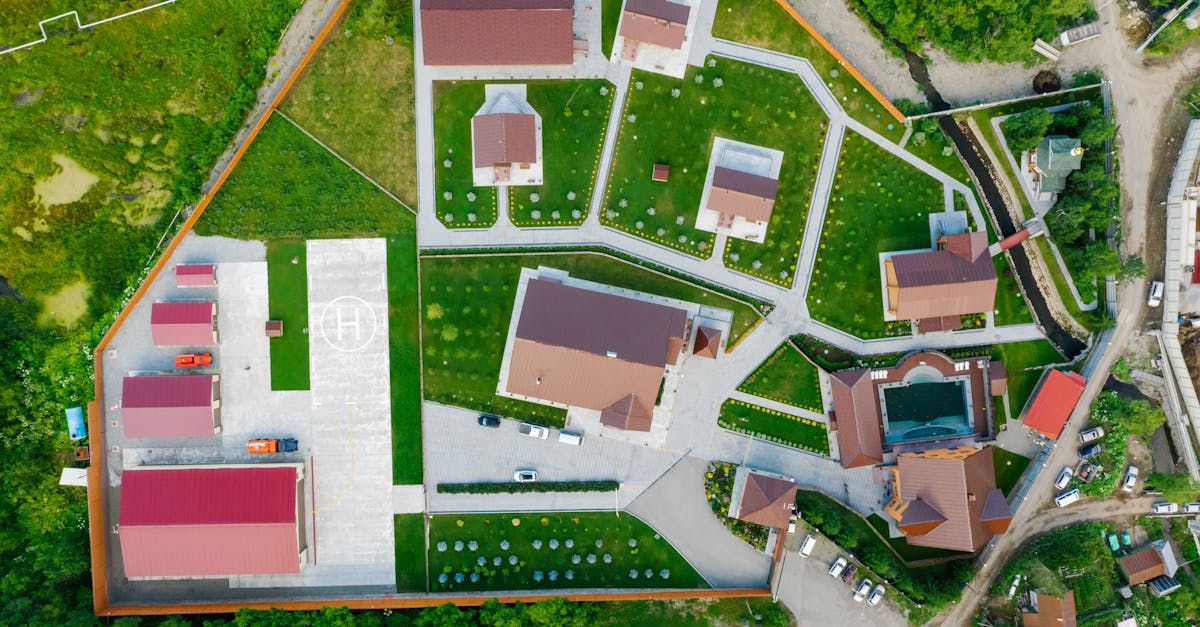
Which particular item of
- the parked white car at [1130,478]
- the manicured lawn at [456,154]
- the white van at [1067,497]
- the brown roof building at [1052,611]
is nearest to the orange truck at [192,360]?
the manicured lawn at [456,154]

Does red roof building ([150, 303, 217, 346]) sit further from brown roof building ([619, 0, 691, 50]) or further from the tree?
the tree

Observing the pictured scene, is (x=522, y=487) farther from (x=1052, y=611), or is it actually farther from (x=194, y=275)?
(x=1052, y=611)

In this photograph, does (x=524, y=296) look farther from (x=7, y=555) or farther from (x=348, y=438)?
(x=7, y=555)

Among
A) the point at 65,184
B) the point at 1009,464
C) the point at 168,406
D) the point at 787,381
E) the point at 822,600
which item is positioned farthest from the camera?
the point at 65,184

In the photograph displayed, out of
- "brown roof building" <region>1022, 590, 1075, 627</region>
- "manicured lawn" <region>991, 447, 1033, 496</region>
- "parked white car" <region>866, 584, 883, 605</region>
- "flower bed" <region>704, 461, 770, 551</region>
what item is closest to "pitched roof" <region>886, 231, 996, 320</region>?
"manicured lawn" <region>991, 447, 1033, 496</region>

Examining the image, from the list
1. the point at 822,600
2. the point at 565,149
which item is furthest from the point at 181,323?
the point at 822,600

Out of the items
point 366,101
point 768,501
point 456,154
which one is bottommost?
point 768,501
